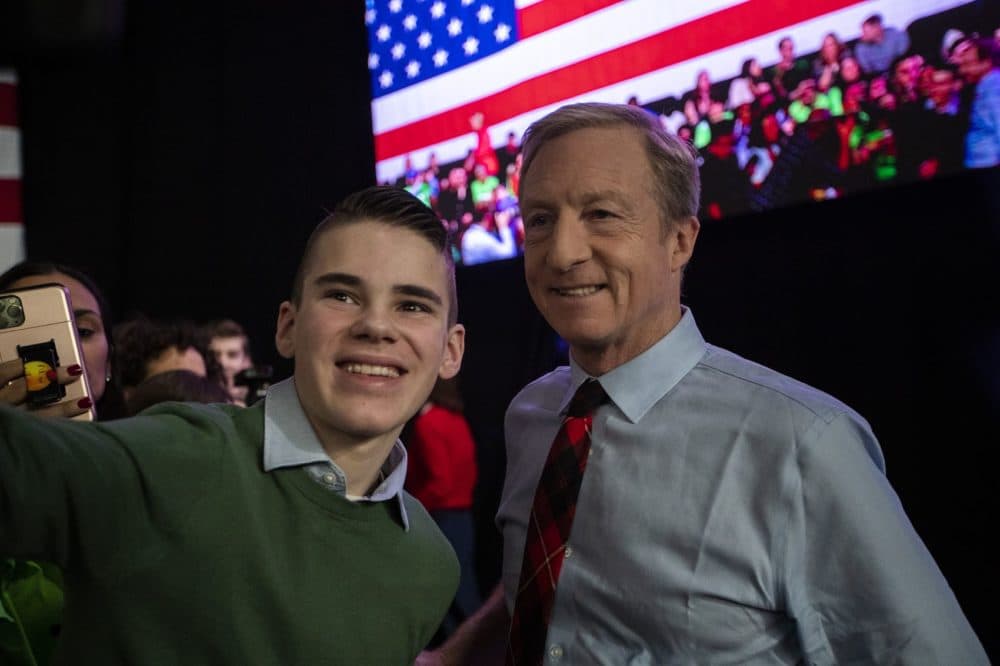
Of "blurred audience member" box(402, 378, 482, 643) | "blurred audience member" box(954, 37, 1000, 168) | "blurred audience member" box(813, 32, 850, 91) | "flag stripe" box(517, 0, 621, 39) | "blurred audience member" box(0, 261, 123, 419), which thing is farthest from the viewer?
"blurred audience member" box(402, 378, 482, 643)

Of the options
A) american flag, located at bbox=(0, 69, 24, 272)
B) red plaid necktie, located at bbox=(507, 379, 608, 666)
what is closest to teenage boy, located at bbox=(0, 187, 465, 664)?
red plaid necktie, located at bbox=(507, 379, 608, 666)

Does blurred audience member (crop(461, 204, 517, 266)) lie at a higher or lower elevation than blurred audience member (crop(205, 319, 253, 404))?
higher

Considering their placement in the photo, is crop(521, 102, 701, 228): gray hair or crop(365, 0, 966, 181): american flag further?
crop(365, 0, 966, 181): american flag

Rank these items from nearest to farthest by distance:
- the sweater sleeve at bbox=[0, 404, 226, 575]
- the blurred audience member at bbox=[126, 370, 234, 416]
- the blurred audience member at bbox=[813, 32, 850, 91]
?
the sweater sleeve at bbox=[0, 404, 226, 575], the blurred audience member at bbox=[126, 370, 234, 416], the blurred audience member at bbox=[813, 32, 850, 91]

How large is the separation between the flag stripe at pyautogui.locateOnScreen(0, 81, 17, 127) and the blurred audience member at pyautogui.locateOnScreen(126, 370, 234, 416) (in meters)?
3.82

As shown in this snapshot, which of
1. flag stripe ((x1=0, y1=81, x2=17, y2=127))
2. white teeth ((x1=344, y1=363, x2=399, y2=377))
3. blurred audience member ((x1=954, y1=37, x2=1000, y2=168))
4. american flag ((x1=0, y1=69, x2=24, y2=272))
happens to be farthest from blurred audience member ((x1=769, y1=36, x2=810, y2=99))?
flag stripe ((x1=0, y1=81, x2=17, y2=127))

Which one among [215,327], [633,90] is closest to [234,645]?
[633,90]

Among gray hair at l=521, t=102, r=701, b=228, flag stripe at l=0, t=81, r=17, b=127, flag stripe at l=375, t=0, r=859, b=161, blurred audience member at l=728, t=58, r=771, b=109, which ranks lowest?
gray hair at l=521, t=102, r=701, b=228

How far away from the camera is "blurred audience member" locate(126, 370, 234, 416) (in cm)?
196

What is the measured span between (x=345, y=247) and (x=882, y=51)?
6.06 ft

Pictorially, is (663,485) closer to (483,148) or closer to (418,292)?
(418,292)

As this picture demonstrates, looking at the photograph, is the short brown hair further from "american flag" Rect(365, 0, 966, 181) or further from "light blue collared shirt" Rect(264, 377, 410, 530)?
"american flag" Rect(365, 0, 966, 181)

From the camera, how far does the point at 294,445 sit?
1.02m

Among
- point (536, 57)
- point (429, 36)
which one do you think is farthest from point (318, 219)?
point (536, 57)
